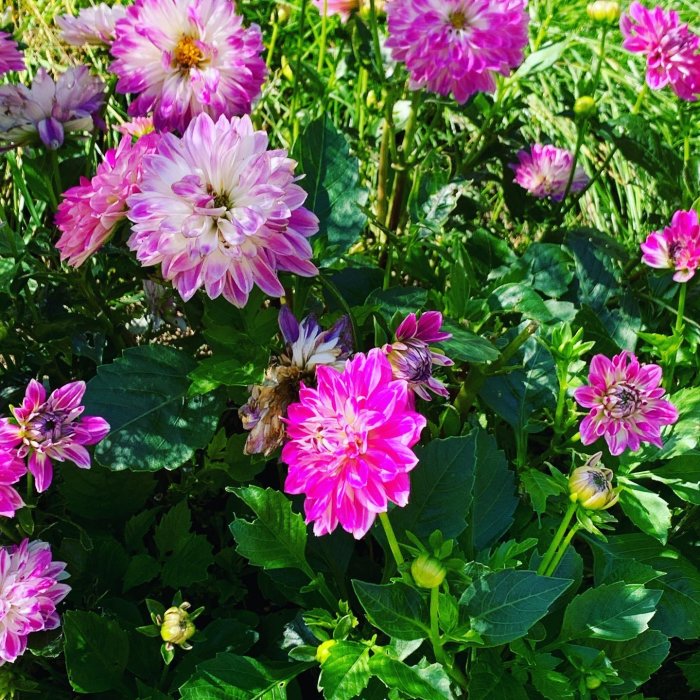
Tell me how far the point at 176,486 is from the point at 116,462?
0.77 feet

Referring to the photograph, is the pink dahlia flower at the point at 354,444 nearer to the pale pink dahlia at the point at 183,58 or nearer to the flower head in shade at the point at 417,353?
the flower head in shade at the point at 417,353

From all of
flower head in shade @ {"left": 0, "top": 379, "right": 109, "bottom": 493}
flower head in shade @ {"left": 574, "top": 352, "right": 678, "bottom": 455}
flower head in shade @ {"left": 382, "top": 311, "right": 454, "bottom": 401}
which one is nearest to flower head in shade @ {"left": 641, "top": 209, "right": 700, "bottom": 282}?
flower head in shade @ {"left": 574, "top": 352, "right": 678, "bottom": 455}

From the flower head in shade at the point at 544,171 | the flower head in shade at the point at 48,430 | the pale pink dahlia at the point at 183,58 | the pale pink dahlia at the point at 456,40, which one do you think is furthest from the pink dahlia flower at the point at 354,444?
the flower head in shade at the point at 544,171

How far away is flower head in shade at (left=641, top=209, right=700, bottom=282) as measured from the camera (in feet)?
3.68

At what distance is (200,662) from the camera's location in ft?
3.06

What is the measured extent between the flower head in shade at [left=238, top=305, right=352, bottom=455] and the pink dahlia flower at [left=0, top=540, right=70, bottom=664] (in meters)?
0.24

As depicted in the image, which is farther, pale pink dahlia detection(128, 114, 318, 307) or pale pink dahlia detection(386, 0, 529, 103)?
pale pink dahlia detection(386, 0, 529, 103)

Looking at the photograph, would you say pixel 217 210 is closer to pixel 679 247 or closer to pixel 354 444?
pixel 354 444

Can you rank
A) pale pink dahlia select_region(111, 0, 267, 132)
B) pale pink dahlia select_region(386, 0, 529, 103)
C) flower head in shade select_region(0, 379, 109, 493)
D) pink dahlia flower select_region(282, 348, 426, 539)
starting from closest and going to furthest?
pink dahlia flower select_region(282, 348, 426, 539), flower head in shade select_region(0, 379, 109, 493), pale pink dahlia select_region(111, 0, 267, 132), pale pink dahlia select_region(386, 0, 529, 103)

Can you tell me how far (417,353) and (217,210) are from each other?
0.72 ft

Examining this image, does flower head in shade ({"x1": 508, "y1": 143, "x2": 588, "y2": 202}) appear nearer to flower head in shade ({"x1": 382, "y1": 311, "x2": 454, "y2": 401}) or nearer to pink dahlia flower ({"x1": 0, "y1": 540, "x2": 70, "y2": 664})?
flower head in shade ({"x1": 382, "y1": 311, "x2": 454, "y2": 401})

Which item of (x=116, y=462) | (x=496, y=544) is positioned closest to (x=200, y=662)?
(x=116, y=462)

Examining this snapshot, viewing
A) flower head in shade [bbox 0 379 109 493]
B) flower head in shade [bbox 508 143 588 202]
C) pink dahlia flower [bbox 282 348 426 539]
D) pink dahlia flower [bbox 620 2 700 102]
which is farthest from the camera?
flower head in shade [bbox 508 143 588 202]

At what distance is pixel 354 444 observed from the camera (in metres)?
0.70
